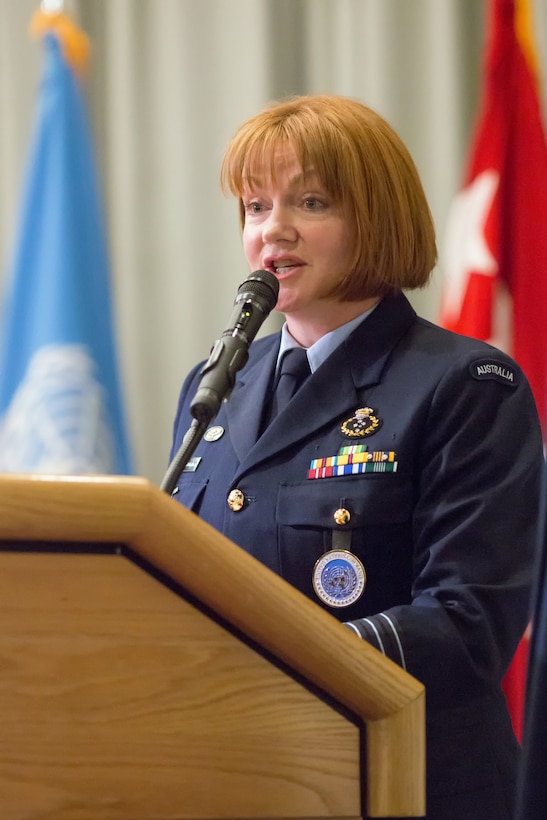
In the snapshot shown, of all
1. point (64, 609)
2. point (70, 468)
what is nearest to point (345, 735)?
point (64, 609)

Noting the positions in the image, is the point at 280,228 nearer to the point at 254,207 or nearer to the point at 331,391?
the point at 254,207

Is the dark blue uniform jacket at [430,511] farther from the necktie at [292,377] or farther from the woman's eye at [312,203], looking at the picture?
the woman's eye at [312,203]

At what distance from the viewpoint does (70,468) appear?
7.65 feet

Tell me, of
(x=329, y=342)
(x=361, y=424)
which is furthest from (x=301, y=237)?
(x=361, y=424)

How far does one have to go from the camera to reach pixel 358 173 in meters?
1.40

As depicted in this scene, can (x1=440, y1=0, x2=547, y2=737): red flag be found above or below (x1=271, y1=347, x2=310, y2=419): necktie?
above

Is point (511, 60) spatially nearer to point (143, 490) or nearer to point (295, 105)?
point (295, 105)

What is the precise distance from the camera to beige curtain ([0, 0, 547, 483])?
271 centimetres

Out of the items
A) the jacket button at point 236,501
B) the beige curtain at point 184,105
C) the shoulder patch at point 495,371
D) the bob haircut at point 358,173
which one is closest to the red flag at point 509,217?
the beige curtain at point 184,105

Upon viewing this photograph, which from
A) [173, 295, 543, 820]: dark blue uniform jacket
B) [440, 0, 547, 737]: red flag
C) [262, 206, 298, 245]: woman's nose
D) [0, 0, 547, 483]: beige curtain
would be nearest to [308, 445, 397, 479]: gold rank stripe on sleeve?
[173, 295, 543, 820]: dark blue uniform jacket

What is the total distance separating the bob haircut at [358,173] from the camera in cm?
140

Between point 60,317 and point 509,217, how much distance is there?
3.38 feet

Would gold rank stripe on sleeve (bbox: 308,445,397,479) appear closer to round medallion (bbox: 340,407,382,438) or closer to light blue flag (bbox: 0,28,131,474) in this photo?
round medallion (bbox: 340,407,382,438)

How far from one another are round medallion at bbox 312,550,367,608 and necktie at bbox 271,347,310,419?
28 centimetres
